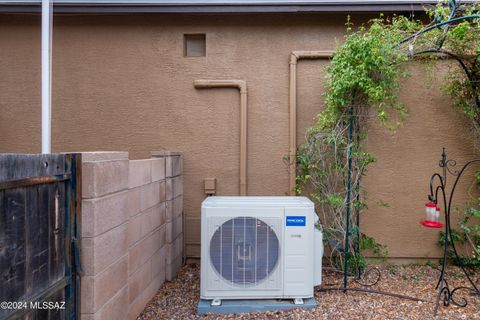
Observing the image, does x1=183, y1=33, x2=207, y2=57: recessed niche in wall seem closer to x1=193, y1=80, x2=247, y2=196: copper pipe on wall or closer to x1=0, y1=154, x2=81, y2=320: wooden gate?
x1=193, y1=80, x2=247, y2=196: copper pipe on wall

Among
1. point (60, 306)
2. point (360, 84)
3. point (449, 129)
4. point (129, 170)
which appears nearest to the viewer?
point (60, 306)

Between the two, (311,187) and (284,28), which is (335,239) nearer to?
(311,187)

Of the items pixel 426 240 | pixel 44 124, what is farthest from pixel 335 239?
pixel 44 124

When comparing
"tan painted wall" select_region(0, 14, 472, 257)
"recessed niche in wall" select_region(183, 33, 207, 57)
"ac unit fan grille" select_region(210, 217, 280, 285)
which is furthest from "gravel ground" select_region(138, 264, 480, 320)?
"recessed niche in wall" select_region(183, 33, 207, 57)

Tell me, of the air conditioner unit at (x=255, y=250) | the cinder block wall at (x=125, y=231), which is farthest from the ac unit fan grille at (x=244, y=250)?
the cinder block wall at (x=125, y=231)

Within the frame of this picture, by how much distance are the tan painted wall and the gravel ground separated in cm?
83

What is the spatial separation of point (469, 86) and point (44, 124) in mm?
4100

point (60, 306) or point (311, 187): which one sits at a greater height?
point (311, 187)

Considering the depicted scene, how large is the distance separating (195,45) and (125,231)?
2449mm

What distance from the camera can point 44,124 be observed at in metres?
3.22

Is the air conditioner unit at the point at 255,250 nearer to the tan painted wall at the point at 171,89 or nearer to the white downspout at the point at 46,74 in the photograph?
the tan painted wall at the point at 171,89

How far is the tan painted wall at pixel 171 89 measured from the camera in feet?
13.0

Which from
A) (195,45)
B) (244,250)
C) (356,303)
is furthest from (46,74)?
(356,303)

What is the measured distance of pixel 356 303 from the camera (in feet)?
9.93
